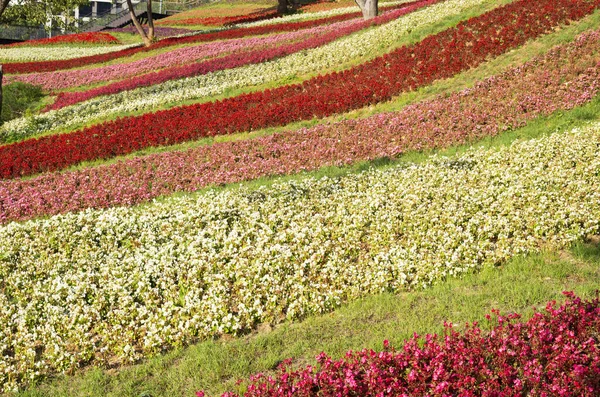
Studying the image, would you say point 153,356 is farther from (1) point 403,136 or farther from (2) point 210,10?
(2) point 210,10

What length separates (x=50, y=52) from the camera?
53.0 meters

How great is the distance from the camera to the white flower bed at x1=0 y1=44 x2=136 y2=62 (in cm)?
4972

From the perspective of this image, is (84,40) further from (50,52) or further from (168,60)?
(168,60)

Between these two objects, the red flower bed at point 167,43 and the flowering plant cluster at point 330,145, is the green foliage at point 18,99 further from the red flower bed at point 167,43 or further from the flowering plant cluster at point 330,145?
the flowering plant cluster at point 330,145

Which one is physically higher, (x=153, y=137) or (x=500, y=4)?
(x=500, y=4)

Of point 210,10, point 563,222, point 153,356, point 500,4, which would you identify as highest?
point 210,10

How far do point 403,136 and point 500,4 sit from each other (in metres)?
12.9

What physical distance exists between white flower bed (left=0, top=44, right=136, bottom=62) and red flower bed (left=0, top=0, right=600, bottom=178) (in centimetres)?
3239

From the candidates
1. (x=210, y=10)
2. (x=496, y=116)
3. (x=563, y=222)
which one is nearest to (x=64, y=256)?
(x=563, y=222)

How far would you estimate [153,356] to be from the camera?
7.42 meters

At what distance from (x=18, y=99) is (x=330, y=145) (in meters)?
23.2

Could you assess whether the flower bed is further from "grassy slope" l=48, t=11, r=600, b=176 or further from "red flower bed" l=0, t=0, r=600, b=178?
"grassy slope" l=48, t=11, r=600, b=176

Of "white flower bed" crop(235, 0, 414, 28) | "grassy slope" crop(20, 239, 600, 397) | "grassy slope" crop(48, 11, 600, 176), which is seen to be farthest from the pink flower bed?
"grassy slope" crop(20, 239, 600, 397)

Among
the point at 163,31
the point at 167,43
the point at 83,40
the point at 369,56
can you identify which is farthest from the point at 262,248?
the point at 83,40
